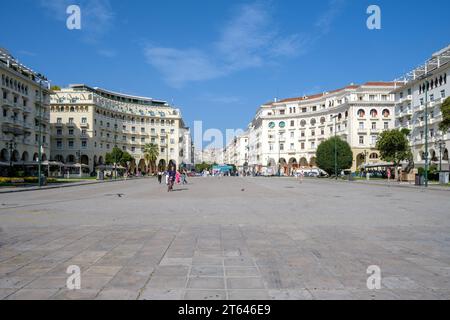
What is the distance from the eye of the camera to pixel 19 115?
184ft

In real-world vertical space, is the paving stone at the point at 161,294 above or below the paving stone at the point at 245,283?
above

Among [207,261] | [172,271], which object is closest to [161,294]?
[172,271]

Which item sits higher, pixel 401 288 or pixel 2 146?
pixel 2 146

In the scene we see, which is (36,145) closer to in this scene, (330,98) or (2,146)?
(2,146)

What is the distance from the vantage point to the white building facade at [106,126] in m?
82.3

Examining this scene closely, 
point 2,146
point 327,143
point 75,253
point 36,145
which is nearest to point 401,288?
point 75,253

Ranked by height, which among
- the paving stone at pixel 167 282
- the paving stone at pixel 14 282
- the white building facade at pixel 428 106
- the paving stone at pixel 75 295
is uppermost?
the white building facade at pixel 428 106

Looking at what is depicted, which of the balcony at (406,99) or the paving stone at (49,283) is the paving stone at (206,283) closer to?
the paving stone at (49,283)

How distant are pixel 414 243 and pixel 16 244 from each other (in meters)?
7.65

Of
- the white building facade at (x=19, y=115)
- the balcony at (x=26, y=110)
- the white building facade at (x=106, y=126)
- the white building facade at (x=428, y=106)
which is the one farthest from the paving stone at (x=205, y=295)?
the white building facade at (x=106, y=126)

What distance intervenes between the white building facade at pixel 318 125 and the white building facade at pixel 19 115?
175ft

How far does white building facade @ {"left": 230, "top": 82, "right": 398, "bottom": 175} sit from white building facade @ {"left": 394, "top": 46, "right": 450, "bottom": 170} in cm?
872
